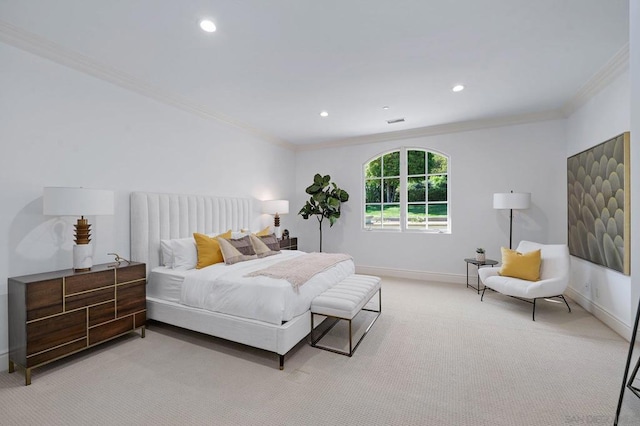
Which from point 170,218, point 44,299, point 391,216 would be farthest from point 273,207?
point 44,299

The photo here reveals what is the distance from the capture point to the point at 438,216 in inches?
211

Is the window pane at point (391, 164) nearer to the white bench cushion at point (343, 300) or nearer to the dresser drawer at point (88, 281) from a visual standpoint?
the white bench cushion at point (343, 300)

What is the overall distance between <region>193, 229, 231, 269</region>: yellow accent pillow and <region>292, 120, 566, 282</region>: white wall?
306cm

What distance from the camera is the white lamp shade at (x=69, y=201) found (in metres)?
2.40

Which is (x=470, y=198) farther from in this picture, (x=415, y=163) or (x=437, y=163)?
(x=415, y=163)

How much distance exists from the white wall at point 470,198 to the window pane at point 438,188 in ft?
0.63

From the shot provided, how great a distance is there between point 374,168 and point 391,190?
1.90 ft

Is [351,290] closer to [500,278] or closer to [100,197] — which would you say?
[500,278]

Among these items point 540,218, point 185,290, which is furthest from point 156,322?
point 540,218

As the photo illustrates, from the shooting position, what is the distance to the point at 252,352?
270 centimetres

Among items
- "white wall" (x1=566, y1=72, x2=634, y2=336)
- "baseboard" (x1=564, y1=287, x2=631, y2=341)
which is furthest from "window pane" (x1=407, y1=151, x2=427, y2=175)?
"baseboard" (x1=564, y1=287, x2=631, y2=341)

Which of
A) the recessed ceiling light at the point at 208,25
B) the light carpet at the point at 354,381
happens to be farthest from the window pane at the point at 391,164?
the recessed ceiling light at the point at 208,25

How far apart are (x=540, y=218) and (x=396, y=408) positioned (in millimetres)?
4157

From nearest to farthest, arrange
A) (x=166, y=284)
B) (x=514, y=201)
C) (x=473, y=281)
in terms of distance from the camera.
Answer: (x=166, y=284) < (x=514, y=201) < (x=473, y=281)
